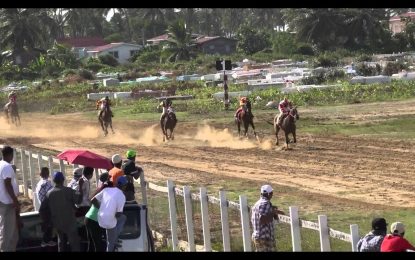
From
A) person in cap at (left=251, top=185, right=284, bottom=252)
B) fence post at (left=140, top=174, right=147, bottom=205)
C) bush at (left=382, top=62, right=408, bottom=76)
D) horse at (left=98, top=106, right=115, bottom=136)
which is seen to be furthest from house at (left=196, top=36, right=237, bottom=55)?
person in cap at (left=251, top=185, right=284, bottom=252)

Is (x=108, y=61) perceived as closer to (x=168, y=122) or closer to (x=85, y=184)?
(x=168, y=122)

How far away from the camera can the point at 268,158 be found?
25562 mm

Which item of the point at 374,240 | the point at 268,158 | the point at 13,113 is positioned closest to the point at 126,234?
the point at 374,240

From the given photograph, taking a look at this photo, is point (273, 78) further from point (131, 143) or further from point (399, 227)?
point (399, 227)

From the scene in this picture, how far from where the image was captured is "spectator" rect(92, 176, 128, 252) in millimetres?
9641

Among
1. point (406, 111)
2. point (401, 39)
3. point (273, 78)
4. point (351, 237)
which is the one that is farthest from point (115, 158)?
point (401, 39)

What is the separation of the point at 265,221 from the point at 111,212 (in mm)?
1604

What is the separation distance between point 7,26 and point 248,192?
2976 inches

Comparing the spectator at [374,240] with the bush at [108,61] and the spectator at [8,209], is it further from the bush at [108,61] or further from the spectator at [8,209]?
the bush at [108,61]

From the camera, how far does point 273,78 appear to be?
62.3 metres

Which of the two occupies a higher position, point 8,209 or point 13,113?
point 8,209

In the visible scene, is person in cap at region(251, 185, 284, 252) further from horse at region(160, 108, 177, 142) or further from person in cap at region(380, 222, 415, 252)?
horse at region(160, 108, 177, 142)

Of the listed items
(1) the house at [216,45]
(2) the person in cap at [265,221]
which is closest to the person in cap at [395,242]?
(2) the person in cap at [265,221]
